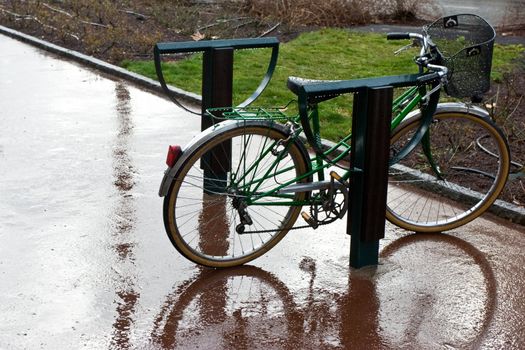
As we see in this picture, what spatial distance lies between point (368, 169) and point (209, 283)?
115 cm

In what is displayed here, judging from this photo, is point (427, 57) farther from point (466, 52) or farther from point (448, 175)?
point (448, 175)

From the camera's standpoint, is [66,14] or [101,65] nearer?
[101,65]

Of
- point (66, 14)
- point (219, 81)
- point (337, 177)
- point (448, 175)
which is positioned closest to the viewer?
point (337, 177)

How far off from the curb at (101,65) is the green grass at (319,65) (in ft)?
0.65

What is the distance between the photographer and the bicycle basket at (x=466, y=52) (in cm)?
591

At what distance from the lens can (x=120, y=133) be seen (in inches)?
348

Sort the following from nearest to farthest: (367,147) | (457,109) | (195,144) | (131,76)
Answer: (195,144) < (367,147) < (457,109) < (131,76)

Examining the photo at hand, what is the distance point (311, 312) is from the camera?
5.16 metres

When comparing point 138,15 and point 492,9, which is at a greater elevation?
point 492,9

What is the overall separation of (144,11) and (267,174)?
485 inches

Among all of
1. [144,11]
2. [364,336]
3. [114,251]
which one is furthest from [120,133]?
[144,11]

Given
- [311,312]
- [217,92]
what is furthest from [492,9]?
[311,312]

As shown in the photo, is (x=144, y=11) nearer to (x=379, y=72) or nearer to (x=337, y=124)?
(x=379, y=72)

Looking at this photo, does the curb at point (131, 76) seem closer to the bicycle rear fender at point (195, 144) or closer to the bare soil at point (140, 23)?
the bare soil at point (140, 23)
